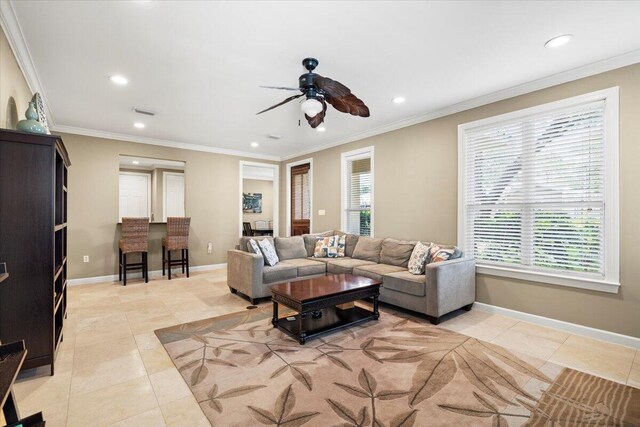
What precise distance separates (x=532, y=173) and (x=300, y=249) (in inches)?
134

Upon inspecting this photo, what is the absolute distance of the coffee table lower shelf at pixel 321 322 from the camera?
9.46 feet

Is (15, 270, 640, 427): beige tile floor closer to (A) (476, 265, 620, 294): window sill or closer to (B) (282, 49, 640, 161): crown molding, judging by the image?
(A) (476, 265, 620, 294): window sill

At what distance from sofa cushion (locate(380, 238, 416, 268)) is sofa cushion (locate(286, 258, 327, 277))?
92 cm

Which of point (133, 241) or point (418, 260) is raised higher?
point (133, 241)

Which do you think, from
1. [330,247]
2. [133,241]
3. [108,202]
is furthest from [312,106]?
[108,202]

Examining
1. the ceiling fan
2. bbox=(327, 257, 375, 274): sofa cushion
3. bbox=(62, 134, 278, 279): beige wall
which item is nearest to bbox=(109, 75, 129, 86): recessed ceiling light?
the ceiling fan

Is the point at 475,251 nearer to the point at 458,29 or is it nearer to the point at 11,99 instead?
the point at 458,29

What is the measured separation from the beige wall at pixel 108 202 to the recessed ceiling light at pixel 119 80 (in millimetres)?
2566

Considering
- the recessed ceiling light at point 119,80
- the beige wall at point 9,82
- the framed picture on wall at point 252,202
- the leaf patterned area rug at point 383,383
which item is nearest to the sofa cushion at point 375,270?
the leaf patterned area rug at point 383,383

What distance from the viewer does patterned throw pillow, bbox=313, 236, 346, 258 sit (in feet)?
16.6

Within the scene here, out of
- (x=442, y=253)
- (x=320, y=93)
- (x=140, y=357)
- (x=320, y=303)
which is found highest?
(x=320, y=93)

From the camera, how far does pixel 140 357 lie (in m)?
2.60

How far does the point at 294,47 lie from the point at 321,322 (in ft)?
8.79

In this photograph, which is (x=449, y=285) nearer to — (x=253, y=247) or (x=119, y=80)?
(x=253, y=247)
